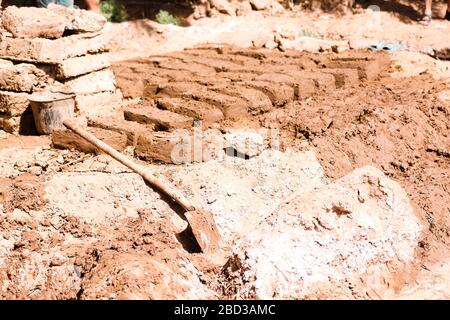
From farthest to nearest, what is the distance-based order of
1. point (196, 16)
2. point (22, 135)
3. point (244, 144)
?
point (196, 16), point (22, 135), point (244, 144)

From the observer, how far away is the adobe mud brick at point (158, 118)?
4.90 metres

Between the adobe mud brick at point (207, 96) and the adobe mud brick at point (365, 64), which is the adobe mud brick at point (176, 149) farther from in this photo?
the adobe mud brick at point (365, 64)

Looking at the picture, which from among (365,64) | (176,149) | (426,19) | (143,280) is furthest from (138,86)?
(426,19)

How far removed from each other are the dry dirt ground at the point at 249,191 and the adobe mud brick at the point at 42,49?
671 millimetres

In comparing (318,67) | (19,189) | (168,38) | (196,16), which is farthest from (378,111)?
(196,16)

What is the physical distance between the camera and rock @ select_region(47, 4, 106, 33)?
531 cm

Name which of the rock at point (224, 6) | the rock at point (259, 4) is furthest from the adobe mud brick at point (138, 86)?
the rock at point (259, 4)

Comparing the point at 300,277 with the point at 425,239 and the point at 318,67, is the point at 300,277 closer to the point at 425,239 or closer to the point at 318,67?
the point at 425,239

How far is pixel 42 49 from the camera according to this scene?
5.14 meters

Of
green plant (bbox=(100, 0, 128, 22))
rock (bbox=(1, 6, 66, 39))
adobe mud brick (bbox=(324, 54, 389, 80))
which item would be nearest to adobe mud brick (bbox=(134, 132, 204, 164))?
rock (bbox=(1, 6, 66, 39))

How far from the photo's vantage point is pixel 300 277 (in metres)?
3.47

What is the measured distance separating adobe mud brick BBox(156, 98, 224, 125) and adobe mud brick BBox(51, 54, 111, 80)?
0.73 m
